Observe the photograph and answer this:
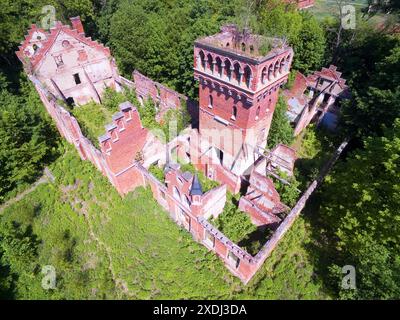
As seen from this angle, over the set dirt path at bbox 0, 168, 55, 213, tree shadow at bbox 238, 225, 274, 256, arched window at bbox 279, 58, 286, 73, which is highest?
arched window at bbox 279, 58, 286, 73

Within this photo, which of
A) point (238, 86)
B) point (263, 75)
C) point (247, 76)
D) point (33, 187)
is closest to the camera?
point (263, 75)

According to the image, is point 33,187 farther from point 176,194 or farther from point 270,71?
point 270,71

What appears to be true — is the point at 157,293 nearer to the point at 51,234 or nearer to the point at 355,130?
the point at 51,234

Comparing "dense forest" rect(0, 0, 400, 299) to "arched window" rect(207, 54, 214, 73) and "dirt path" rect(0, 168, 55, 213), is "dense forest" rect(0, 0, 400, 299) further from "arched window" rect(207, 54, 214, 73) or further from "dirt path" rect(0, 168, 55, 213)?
"arched window" rect(207, 54, 214, 73)

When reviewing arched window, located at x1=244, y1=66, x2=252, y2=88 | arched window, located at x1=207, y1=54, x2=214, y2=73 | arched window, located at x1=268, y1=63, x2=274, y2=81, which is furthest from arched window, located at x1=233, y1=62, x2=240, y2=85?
arched window, located at x1=268, y1=63, x2=274, y2=81

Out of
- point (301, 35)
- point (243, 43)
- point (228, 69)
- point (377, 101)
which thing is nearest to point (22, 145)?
point (228, 69)

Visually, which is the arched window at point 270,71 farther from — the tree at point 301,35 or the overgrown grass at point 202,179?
the tree at point 301,35

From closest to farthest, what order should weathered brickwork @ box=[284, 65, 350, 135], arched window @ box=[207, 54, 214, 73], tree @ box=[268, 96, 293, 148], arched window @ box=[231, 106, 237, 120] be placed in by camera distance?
arched window @ box=[207, 54, 214, 73]
arched window @ box=[231, 106, 237, 120]
tree @ box=[268, 96, 293, 148]
weathered brickwork @ box=[284, 65, 350, 135]
